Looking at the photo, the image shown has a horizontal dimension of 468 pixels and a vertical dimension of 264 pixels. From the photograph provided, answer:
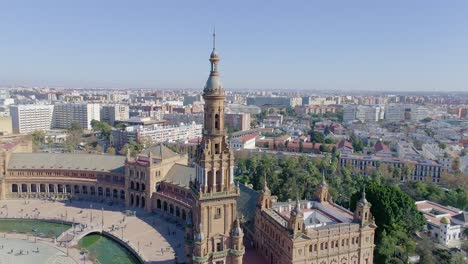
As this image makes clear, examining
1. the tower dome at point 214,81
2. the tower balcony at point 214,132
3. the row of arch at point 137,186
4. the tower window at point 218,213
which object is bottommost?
the row of arch at point 137,186

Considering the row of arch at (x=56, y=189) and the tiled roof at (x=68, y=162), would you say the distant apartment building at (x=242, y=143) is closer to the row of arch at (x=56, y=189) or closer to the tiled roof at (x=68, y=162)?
the tiled roof at (x=68, y=162)

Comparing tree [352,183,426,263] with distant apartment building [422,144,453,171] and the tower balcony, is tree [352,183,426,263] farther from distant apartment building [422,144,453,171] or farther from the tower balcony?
distant apartment building [422,144,453,171]

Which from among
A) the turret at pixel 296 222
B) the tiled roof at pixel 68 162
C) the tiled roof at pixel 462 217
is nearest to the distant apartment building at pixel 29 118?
the tiled roof at pixel 68 162

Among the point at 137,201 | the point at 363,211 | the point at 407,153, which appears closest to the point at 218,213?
the point at 363,211

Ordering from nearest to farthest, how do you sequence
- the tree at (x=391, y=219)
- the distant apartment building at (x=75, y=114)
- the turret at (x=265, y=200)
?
the tree at (x=391, y=219), the turret at (x=265, y=200), the distant apartment building at (x=75, y=114)

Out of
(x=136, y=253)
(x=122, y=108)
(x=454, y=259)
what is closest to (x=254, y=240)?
(x=136, y=253)

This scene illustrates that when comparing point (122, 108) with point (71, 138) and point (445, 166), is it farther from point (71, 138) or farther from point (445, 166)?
point (445, 166)
